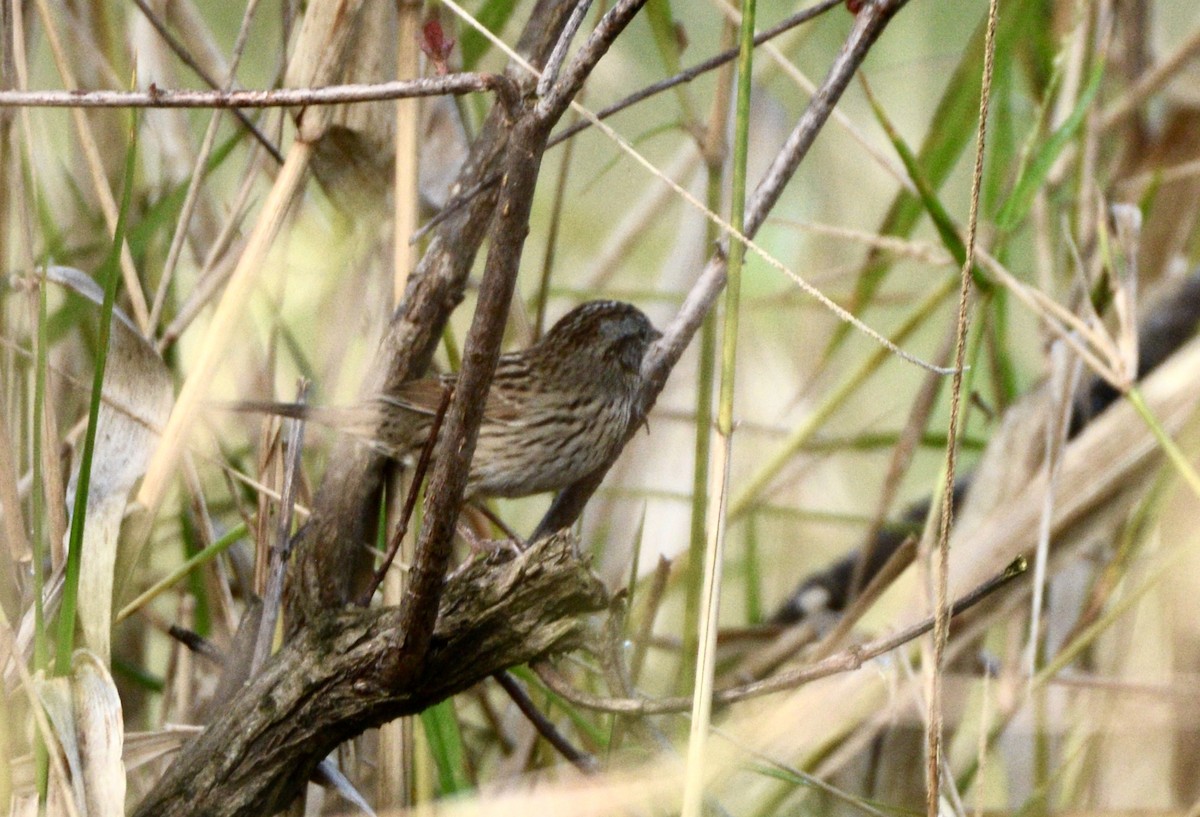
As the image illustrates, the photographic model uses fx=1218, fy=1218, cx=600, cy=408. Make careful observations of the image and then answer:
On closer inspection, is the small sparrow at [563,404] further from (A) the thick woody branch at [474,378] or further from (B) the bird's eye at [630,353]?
(A) the thick woody branch at [474,378]

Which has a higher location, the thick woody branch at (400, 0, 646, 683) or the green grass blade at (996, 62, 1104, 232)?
the green grass blade at (996, 62, 1104, 232)

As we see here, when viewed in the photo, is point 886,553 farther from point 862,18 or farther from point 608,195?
point 862,18

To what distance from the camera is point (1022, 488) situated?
277 centimetres

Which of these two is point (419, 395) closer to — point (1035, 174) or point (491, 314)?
point (491, 314)

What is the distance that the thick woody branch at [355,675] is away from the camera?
5.16ft

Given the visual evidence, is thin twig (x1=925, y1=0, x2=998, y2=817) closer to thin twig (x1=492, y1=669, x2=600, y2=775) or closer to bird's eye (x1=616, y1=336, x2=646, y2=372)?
thin twig (x1=492, y1=669, x2=600, y2=775)

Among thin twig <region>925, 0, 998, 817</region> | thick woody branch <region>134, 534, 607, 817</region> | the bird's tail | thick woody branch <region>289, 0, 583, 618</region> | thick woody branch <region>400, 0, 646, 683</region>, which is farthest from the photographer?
the bird's tail

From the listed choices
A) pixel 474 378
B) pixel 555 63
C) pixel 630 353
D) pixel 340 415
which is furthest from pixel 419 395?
pixel 555 63

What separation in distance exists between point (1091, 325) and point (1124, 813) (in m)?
0.93

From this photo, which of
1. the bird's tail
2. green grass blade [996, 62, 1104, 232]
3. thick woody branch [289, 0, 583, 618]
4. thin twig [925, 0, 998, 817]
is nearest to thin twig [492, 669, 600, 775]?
thick woody branch [289, 0, 583, 618]

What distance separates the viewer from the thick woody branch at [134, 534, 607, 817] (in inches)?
62.0

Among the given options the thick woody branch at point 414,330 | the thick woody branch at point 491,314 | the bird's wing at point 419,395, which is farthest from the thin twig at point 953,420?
the bird's wing at point 419,395

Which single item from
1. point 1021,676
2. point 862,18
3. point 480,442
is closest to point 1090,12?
point 862,18

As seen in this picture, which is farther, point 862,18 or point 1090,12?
point 1090,12
